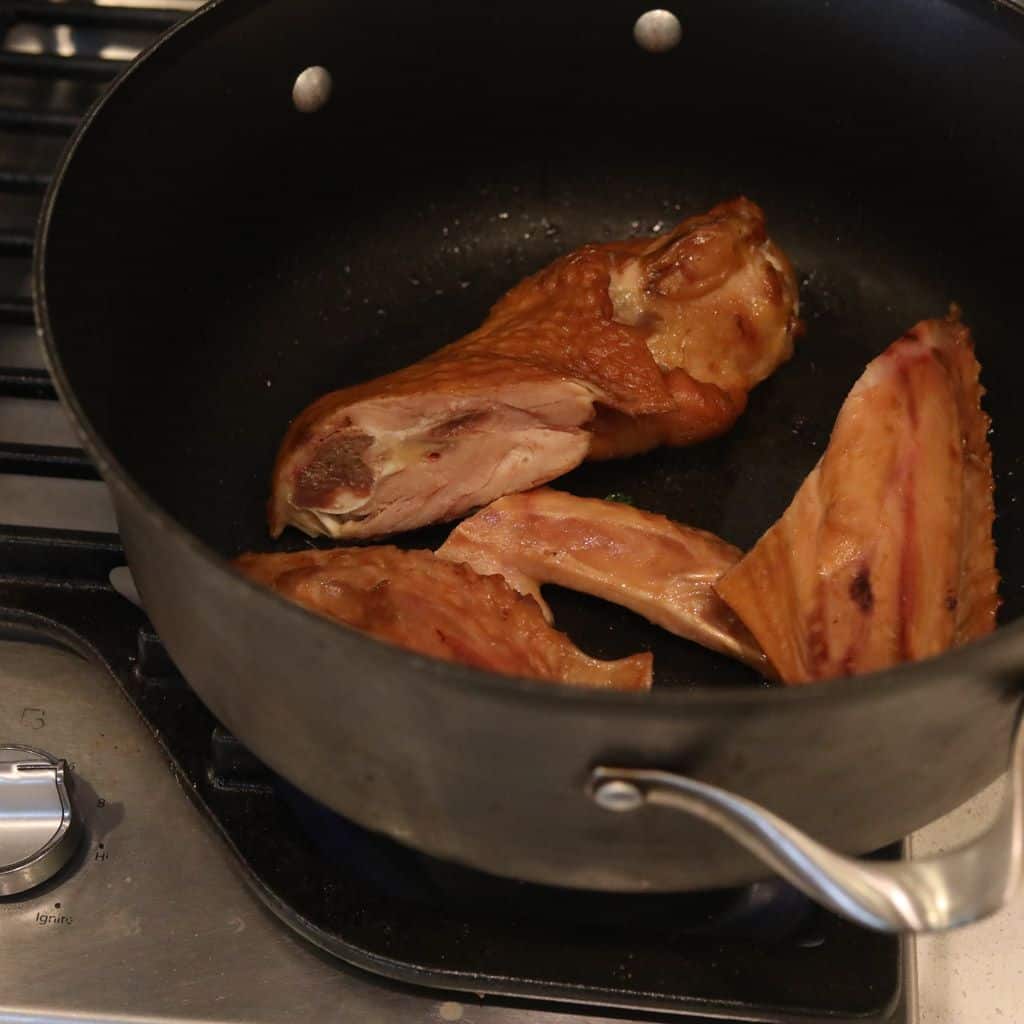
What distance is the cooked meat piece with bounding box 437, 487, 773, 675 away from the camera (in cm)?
122

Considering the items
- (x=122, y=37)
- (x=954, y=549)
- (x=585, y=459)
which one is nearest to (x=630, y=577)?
(x=585, y=459)

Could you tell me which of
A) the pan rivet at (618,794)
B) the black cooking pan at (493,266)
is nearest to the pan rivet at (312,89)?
the black cooking pan at (493,266)

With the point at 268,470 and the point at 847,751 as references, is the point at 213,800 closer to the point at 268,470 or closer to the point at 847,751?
the point at 268,470

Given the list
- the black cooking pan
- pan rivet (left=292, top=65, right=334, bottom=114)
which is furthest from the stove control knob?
pan rivet (left=292, top=65, right=334, bottom=114)

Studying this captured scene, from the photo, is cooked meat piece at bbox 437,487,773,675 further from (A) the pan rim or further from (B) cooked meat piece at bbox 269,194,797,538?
(A) the pan rim

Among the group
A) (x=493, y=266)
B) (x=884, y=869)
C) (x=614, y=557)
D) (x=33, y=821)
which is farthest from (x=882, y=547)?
(x=33, y=821)

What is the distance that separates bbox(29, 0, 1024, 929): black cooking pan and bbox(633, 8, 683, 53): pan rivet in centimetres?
1

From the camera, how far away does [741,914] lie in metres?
1.04

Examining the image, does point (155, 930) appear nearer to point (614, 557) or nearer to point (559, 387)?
point (614, 557)

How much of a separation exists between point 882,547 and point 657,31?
0.73 m

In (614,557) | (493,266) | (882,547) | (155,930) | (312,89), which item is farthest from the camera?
(493,266)

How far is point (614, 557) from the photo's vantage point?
1250mm

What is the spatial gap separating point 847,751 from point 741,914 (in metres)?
0.34

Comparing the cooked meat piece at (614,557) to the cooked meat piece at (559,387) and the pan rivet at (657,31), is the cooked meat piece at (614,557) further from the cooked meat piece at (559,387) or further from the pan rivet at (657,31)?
the pan rivet at (657,31)
